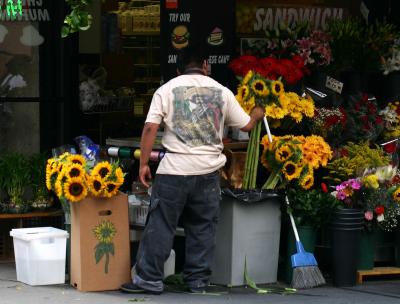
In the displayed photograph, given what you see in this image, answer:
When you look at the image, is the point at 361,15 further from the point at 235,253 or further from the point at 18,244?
the point at 18,244

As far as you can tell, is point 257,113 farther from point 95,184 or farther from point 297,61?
point 95,184

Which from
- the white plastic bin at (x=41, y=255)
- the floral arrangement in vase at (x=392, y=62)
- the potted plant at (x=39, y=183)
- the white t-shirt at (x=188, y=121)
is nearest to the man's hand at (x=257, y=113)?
the white t-shirt at (x=188, y=121)

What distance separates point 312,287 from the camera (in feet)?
31.2

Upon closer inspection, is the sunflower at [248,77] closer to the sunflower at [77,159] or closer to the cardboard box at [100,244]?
the cardboard box at [100,244]

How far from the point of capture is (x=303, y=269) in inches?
371

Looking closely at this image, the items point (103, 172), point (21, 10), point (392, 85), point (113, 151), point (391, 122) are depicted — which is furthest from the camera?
point (392, 85)

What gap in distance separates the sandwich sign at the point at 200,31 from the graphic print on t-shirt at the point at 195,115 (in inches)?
71.3

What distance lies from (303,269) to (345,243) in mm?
436

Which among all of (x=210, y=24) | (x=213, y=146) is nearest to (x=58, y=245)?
(x=213, y=146)

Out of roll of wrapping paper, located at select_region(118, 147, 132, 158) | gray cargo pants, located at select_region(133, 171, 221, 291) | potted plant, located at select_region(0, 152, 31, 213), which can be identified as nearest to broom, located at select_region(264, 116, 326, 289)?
gray cargo pants, located at select_region(133, 171, 221, 291)

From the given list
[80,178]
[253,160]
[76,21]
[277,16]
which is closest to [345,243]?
[253,160]

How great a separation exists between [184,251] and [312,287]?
1198 millimetres

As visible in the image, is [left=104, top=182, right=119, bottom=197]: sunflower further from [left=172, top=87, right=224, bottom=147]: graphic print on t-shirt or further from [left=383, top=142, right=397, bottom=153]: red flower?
[left=383, top=142, right=397, bottom=153]: red flower

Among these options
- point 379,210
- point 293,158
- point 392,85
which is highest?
Answer: point 392,85
